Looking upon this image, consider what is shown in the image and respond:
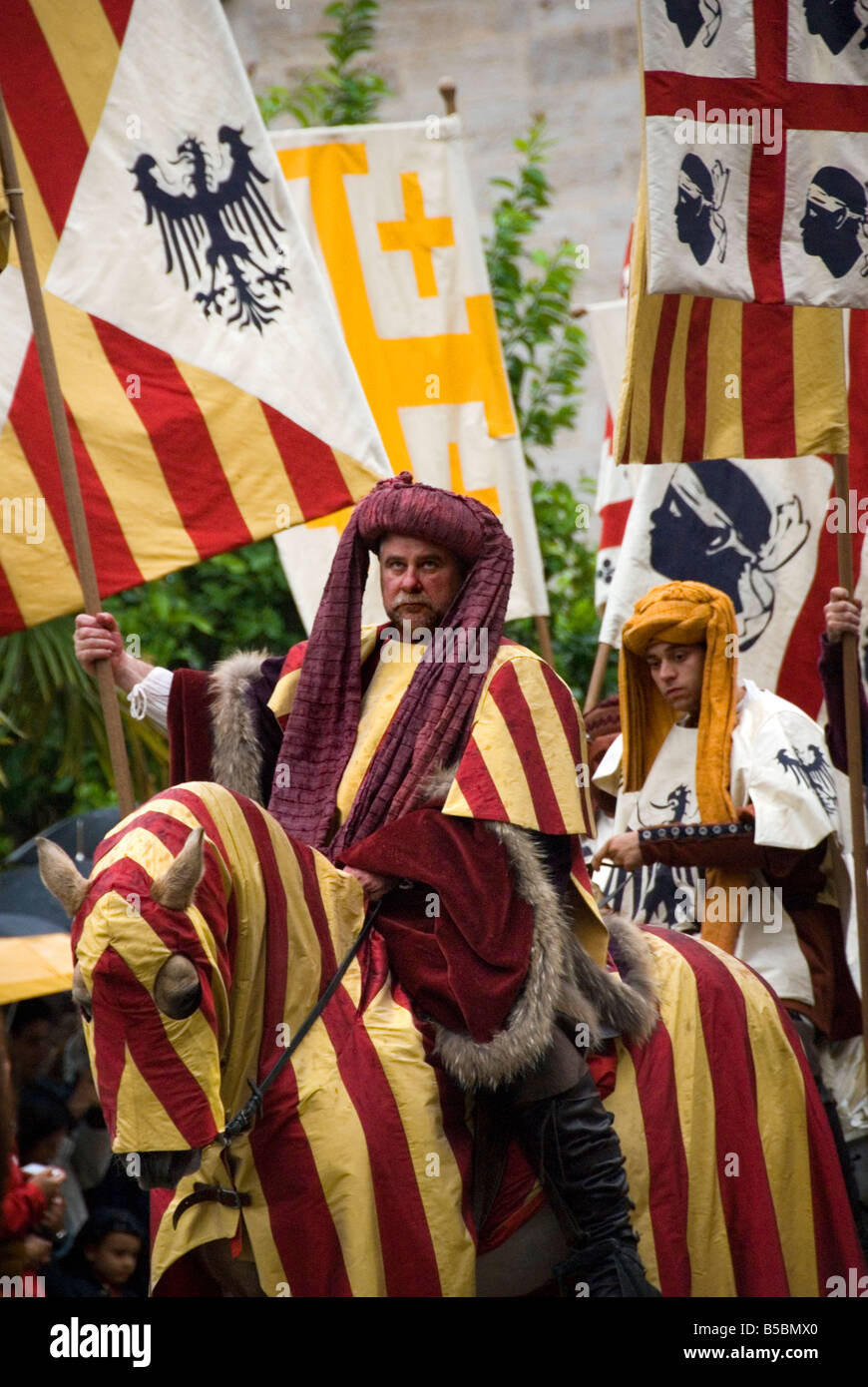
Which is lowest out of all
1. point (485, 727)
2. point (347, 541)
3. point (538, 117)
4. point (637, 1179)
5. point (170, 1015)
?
point (637, 1179)

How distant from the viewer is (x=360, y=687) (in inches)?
192

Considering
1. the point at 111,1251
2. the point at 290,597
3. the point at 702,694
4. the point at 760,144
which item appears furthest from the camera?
the point at 290,597

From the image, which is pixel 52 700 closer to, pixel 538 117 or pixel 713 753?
pixel 713 753

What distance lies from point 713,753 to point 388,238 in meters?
3.27

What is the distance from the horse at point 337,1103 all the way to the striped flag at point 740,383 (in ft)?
6.10

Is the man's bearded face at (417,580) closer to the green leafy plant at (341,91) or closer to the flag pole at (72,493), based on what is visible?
the flag pole at (72,493)

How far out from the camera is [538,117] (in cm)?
1216

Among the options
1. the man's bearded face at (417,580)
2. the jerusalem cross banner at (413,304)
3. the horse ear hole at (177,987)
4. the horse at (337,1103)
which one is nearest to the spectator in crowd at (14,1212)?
the horse at (337,1103)

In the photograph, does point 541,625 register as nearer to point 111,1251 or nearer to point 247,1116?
point 111,1251

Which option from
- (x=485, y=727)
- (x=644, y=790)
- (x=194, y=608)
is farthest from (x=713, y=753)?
(x=194, y=608)

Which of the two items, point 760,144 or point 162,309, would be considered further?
point 162,309

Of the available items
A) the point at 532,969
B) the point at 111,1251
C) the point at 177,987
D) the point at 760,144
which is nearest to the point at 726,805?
the point at 532,969

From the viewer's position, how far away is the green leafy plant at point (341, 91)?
11977 mm

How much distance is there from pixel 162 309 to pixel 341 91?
6.85 m
